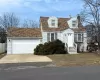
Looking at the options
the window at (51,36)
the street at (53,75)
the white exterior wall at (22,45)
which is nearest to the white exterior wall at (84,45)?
the window at (51,36)

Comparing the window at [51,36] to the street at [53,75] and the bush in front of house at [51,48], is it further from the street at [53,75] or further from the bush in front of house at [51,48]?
the street at [53,75]

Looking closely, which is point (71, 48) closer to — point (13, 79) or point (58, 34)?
point (58, 34)

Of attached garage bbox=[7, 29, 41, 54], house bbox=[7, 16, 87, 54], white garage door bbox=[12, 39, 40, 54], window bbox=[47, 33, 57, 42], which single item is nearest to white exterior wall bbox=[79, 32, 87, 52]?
house bbox=[7, 16, 87, 54]

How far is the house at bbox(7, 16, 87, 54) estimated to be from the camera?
44.8 meters

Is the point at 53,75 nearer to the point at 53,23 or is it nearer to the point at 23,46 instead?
the point at 23,46

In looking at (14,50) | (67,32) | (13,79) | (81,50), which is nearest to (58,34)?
(67,32)

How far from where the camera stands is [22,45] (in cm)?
4503

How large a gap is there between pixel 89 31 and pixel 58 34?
5916 millimetres

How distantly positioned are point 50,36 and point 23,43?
16.1 feet

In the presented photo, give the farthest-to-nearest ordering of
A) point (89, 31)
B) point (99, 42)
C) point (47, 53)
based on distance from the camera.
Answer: point (89, 31) → point (99, 42) → point (47, 53)

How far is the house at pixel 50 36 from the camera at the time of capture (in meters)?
44.8

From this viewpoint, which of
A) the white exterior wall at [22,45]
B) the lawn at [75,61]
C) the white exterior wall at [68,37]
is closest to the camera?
the lawn at [75,61]

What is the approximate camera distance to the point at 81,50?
1826 inches

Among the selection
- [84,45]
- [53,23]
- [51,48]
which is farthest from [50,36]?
[84,45]
